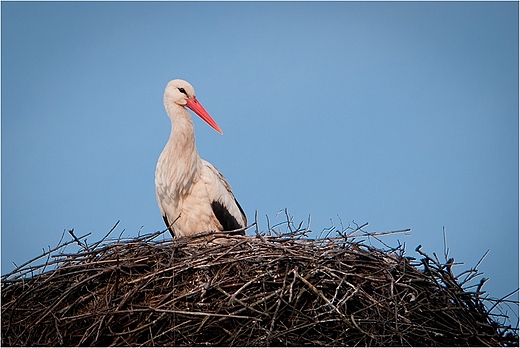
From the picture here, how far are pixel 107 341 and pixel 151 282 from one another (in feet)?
1.41

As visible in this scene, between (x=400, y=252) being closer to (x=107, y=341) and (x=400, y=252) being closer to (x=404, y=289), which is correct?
(x=404, y=289)

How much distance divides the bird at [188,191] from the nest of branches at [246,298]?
101 centimetres

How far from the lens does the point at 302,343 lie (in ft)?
15.1

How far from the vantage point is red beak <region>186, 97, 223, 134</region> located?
648 cm

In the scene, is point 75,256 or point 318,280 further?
point 75,256

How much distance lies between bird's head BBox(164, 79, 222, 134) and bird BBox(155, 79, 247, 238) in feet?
0.44

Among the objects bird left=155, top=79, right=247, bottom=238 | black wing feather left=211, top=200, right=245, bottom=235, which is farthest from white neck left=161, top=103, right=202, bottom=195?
black wing feather left=211, top=200, right=245, bottom=235

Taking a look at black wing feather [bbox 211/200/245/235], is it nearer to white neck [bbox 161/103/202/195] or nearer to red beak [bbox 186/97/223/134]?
white neck [bbox 161/103/202/195]

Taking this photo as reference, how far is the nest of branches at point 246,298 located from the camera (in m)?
4.61

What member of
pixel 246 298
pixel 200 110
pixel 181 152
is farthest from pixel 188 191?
pixel 246 298

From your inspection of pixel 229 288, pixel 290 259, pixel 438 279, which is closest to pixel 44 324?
pixel 229 288

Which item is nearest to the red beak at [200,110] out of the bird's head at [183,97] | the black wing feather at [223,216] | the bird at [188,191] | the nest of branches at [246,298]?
the bird's head at [183,97]

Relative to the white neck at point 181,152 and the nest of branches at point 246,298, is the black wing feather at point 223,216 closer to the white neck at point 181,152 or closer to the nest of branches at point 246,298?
the white neck at point 181,152

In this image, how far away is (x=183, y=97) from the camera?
6.44m
